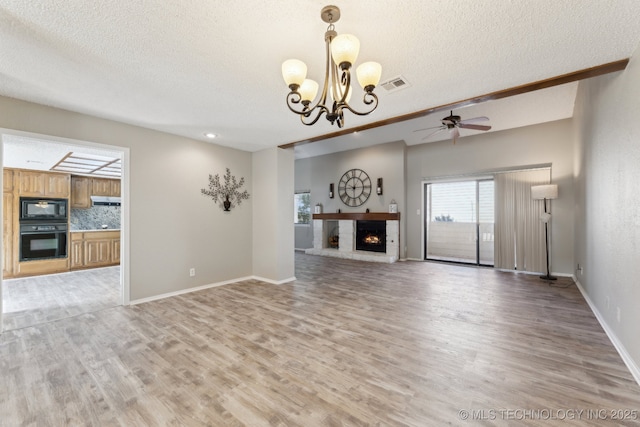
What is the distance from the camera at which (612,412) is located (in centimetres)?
164

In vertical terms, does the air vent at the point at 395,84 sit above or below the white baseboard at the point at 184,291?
above

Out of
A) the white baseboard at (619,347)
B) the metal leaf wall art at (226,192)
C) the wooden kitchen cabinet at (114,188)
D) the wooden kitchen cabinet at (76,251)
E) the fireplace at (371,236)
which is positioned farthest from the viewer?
the fireplace at (371,236)

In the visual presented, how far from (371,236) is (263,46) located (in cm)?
633

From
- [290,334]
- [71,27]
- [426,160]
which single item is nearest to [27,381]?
[290,334]

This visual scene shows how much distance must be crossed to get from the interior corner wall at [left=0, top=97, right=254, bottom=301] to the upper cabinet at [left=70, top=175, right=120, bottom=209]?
4.11m

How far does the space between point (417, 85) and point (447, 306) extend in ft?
9.13

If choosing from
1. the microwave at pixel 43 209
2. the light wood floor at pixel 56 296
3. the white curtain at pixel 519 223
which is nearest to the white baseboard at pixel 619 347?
the white curtain at pixel 519 223

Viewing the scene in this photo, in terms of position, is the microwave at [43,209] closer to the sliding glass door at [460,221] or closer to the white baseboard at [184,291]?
the white baseboard at [184,291]

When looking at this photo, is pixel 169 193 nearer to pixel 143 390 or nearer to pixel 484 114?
pixel 143 390

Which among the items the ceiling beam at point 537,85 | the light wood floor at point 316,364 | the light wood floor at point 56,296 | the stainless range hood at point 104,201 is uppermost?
the ceiling beam at point 537,85

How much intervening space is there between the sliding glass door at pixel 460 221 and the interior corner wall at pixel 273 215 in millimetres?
4044

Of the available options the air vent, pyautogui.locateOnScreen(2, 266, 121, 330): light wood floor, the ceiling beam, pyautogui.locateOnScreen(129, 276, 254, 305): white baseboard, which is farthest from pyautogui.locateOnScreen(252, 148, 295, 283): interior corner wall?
the air vent

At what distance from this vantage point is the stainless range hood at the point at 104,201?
21.8ft

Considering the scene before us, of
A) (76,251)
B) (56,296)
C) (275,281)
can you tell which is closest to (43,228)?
(76,251)
